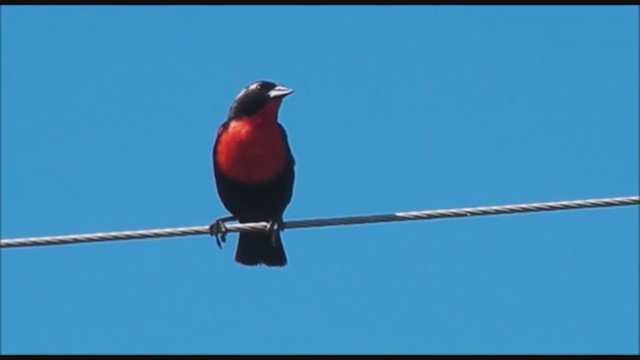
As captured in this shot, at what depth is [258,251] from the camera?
10367 mm

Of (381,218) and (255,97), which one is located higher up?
(255,97)

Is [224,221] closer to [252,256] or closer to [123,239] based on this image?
[252,256]

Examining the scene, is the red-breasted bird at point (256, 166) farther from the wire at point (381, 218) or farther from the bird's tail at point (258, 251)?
the wire at point (381, 218)

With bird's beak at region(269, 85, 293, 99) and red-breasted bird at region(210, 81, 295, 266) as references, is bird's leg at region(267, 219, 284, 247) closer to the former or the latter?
red-breasted bird at region(210, 81, 295, 266)

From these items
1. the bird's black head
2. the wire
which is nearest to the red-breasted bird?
the bird's black head

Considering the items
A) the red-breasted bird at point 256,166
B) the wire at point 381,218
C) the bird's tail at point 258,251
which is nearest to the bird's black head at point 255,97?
the red-breasted bird at point 256,166

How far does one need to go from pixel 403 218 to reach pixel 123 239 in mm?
1284

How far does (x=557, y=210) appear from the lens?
7254 mm

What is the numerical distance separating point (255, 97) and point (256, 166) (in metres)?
0.47

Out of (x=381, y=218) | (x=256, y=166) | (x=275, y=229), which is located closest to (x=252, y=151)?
(x=256, y=166)

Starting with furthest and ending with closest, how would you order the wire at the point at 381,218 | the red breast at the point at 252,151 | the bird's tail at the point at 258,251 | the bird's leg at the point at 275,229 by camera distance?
the bird's tail at the point at 258,251, the red breast at the point at 252,151, the bird's leg at the point at 275,229, the wire at the point at 381,218

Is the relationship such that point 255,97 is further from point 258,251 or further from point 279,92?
point 258,251

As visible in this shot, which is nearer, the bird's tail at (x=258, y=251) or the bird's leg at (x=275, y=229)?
the bird's leg at (x=275, y=229)

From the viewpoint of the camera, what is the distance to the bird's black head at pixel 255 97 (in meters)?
10.3
